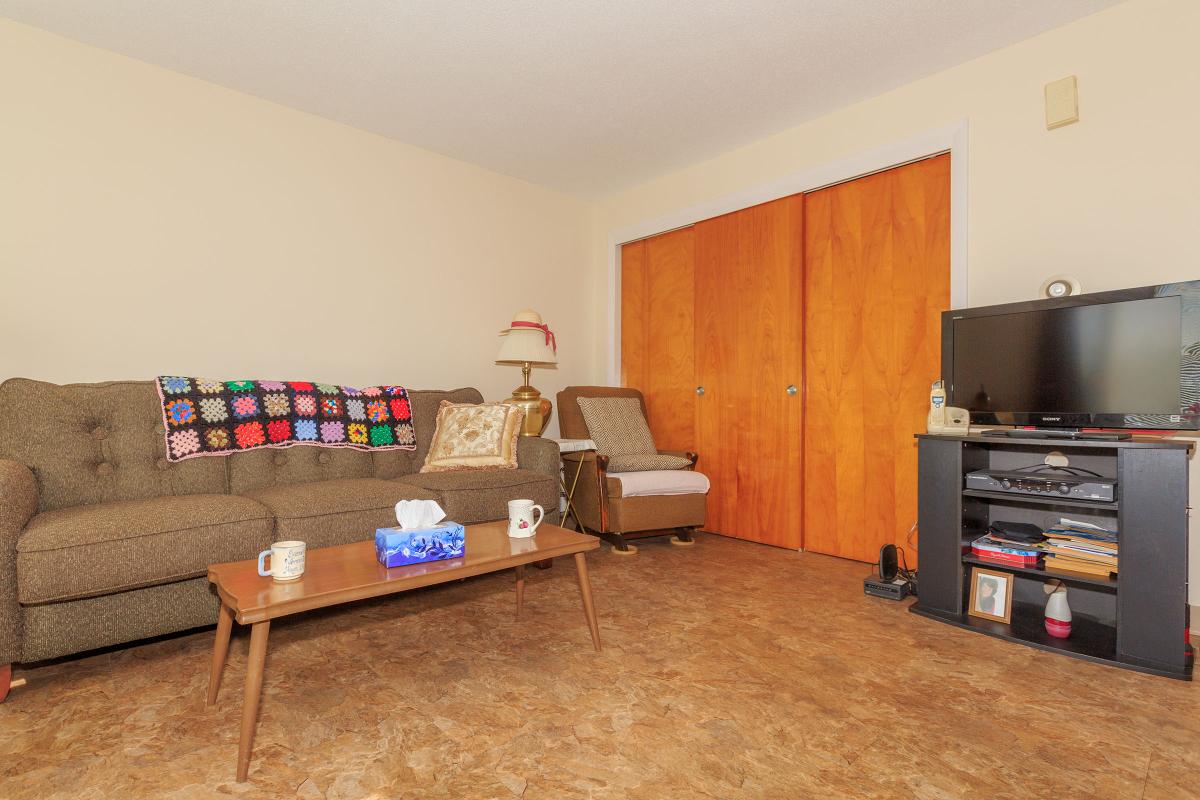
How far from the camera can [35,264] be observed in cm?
255

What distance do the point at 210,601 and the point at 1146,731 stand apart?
282 cm

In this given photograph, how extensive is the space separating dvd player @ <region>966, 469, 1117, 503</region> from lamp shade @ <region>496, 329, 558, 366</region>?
2413 millimetres

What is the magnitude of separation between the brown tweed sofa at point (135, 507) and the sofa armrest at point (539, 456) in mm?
118

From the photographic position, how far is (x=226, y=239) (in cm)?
305

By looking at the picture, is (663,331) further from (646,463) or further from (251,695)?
(251,695)

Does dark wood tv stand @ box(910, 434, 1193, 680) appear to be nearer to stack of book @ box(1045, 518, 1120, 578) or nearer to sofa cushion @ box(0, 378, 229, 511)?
stack of book @ box(1045, 518, 1120, 578)

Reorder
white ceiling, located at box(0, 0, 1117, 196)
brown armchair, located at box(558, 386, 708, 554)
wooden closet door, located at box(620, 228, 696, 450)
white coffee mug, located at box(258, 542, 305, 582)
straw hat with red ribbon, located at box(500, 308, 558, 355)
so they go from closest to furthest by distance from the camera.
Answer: white coffee mug, located at box(258, 542, 305, 582)
white ceiling, located at box(0, 0, 1117, 196)
brown armchair, located at box(558, 386, 708, 554)
straw hat with red ribbon, located at box(500, 308, 558, 355)
wooden closet door, located at box(620, 228, 696, 450)

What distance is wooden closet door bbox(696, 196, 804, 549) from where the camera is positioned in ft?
11.6

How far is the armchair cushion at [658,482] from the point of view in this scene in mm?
3406

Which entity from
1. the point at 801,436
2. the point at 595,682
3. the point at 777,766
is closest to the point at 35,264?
the point at 595,682

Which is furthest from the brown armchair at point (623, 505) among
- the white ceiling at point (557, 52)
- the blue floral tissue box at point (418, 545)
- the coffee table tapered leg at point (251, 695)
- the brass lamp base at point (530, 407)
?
the coffee table tapered leg at point (251, 695)

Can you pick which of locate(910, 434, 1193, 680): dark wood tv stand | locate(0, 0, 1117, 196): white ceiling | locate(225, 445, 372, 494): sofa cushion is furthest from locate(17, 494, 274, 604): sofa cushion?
locate(910, 434, 1193, 680): dark wood tv stand

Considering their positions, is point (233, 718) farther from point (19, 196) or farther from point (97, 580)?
point (19, 196)

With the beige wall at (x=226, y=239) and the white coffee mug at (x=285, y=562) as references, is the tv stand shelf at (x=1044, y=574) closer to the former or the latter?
the white coffee mug at (x=285, y=562)
